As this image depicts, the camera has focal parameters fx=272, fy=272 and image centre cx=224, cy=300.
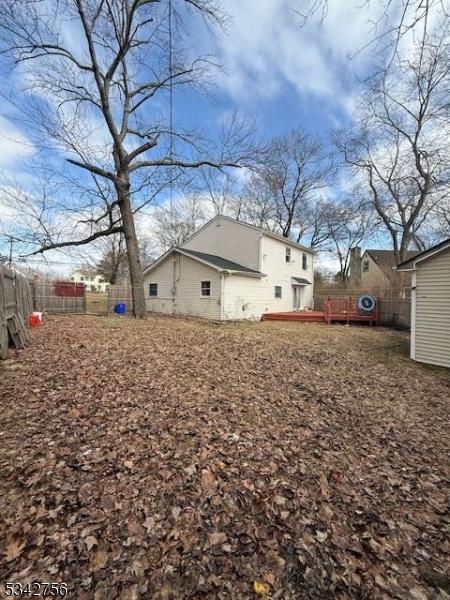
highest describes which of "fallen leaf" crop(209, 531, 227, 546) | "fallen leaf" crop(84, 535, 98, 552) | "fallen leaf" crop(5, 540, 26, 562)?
"fallen leaf" crop(5, 540, 26, 562)

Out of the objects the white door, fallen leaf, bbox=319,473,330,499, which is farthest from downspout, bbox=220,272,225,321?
fallen leaf, bbox=319,473,330,499

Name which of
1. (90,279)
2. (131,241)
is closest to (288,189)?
(131,241)

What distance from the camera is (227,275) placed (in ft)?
49.4

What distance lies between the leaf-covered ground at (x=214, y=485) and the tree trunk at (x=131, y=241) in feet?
25.7

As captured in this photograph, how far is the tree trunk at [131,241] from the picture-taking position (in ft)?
40.5

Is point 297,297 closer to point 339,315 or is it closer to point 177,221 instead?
point 339,315

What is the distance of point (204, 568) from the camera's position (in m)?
1.87

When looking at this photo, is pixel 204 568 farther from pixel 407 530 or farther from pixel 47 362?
pixel 47 362

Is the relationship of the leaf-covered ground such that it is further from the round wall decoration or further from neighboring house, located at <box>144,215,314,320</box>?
the round wall decoration

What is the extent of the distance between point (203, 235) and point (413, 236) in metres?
18.3

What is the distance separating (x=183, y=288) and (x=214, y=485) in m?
14.4

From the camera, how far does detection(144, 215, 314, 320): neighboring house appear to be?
15.4 m

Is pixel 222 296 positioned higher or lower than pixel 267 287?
lower

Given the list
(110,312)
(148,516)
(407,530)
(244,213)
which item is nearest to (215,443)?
(148,516)
